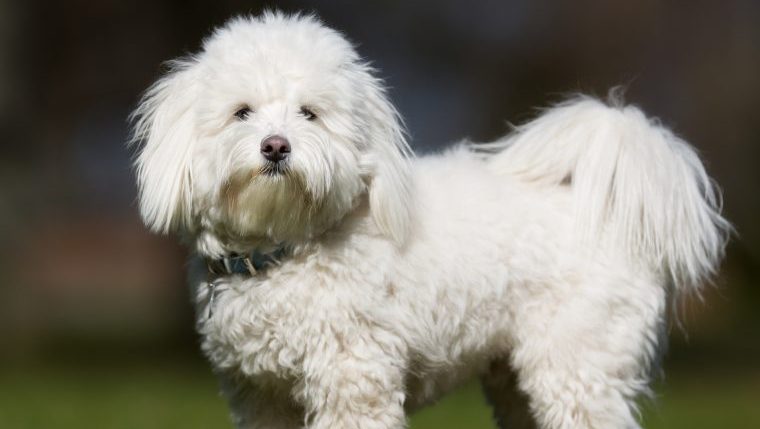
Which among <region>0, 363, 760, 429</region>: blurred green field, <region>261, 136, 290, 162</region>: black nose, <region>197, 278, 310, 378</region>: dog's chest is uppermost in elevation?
<region>261, 136, 290, 162</region>: black nose

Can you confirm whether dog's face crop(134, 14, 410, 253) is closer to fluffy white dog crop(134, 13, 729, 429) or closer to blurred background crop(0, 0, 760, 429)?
fluffy white dog crop(134, 13, 729, 429)

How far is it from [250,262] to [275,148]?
58cm

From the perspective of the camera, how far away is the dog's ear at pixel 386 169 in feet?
15.5

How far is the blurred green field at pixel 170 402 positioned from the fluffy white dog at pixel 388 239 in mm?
799

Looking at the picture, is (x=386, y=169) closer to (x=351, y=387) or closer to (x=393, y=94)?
(x=351, y=387)

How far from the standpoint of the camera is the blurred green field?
894cm

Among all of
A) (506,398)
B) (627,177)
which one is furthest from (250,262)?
(627,177)

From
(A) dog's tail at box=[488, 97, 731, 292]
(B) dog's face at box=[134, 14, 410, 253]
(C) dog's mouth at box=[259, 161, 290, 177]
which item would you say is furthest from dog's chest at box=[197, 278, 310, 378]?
(A) dog's tail at box=[488, 97, 731, 292]

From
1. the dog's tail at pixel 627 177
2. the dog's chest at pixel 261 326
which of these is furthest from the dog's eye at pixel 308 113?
the dog's tail at pixel 627 177

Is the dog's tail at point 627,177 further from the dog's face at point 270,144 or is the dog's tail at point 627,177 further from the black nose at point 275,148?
the black nose at point 275,148

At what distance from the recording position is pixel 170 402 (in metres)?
10.4

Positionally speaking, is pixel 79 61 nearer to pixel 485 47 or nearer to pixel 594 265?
pixel 485 47

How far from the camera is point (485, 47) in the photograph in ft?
56.4

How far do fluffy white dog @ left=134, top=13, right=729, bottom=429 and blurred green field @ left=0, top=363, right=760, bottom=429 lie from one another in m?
0.80
